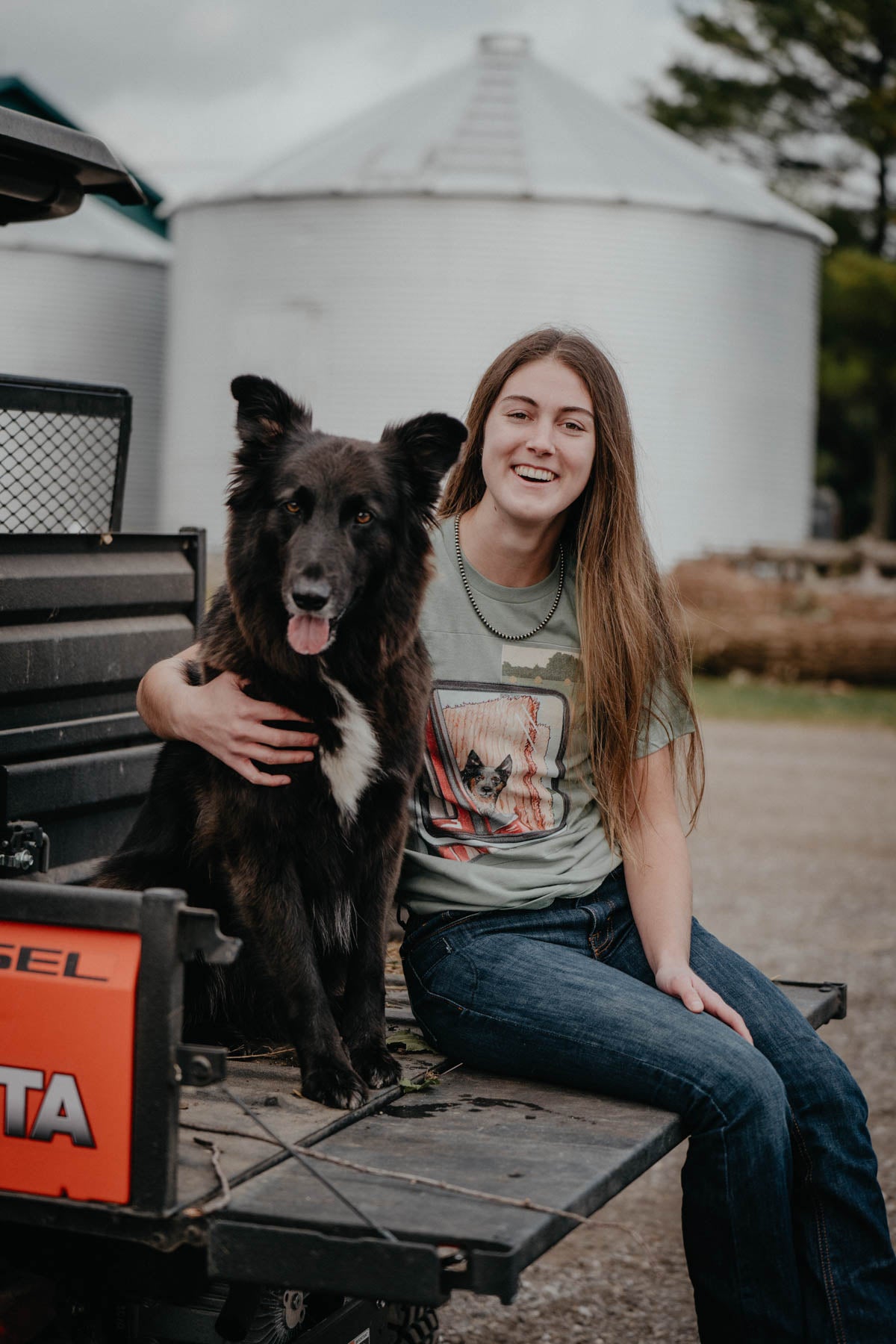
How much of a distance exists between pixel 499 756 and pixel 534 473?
0.55 meters

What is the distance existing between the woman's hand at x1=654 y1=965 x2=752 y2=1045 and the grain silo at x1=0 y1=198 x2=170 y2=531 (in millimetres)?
19391

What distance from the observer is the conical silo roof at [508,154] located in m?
18.3

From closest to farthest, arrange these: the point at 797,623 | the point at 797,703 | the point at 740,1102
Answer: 1. the point at 740,1102
2. the point at 797,703
3. the point at 797,623

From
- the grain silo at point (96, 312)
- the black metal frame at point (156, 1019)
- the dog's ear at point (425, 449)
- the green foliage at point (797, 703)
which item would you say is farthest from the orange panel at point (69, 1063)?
the grain silo at point (96, 312)

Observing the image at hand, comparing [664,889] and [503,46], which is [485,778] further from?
[503,46]

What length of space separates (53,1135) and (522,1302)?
2037 mm

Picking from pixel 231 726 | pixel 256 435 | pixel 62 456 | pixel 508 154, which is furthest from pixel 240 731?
pixel 508 154

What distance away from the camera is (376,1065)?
2467 millimetres

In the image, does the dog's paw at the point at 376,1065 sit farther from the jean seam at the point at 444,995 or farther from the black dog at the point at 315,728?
the jean seam at the point at 444,995

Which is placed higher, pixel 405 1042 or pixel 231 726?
pixel 231 726

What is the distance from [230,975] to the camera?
8.66ft

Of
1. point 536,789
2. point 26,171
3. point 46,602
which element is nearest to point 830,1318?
point 536,789

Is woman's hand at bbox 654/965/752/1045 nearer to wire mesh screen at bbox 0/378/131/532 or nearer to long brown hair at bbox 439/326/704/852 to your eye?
long brown hair at bbox 439/326/704/852

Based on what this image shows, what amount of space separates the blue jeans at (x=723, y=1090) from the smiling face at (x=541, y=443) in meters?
0.80
